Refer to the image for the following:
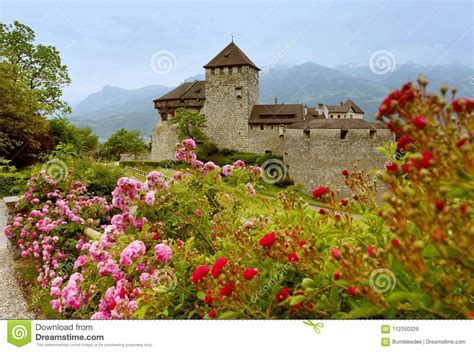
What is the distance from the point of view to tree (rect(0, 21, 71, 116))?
2197cm

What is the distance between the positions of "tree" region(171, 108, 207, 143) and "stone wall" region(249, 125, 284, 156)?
179 inches

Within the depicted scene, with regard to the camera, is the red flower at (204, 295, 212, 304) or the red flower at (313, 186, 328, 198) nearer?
the red flower at (204, 295, 212, 304)

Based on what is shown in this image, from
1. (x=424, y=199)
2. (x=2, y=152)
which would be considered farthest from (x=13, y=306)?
(x=2, y=152)

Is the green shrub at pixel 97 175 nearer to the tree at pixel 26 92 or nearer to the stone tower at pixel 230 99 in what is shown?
the tree at pixel 26 92

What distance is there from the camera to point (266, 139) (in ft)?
112

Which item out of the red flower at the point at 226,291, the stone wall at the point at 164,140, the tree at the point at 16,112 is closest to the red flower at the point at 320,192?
the red flower at the point at 226,291

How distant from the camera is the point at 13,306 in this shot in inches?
188

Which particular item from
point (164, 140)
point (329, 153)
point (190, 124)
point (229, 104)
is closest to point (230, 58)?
point (229, 104)

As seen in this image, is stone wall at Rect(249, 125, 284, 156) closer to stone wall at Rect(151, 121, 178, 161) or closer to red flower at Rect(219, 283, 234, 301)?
stone wall at Rect(151, 121, 178, 161)

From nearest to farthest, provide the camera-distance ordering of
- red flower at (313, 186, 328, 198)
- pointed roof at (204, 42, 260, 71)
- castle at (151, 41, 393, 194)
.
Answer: red flower at (313, 186, 328, 198) → castle at (151, 41, 393, 194) → pointed roof at (204, 42, 260, 71)

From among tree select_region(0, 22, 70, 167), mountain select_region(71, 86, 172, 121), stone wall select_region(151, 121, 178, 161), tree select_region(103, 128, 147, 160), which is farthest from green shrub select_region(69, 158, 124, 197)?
tree select_region(103, 128, 147, 160)

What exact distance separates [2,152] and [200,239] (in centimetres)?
1817
